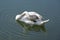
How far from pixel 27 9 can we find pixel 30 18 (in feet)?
0.83

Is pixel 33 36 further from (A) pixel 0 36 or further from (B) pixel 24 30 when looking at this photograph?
(A) pixel 0 36

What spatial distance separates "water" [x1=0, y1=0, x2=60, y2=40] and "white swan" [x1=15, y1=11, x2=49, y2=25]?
6 centimetres

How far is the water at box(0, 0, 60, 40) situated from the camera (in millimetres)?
1746

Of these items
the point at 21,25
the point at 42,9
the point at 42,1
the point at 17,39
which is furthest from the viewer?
the point at 42,1

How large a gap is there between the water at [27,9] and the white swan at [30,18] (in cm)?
6

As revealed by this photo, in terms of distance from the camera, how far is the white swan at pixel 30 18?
1818 mm

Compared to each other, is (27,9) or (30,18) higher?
(27,9)

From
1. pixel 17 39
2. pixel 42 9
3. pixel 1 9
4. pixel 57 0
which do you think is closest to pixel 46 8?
pixel 42 9

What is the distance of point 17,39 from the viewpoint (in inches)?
67.3

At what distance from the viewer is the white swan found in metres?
1.82

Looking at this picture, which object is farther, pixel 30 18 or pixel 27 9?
pixel 27 9

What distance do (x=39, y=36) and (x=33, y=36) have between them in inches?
1.8

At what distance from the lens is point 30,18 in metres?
1.86

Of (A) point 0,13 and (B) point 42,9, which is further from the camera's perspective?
(B) point 42,9
